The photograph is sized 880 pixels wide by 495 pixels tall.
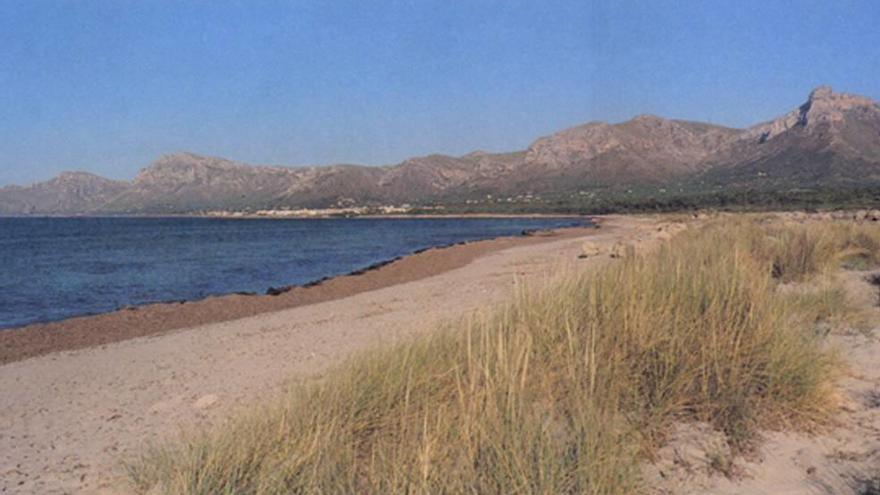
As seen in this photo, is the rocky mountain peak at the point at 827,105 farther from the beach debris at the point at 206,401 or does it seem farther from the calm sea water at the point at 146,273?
the beach debris at the point at 206,401

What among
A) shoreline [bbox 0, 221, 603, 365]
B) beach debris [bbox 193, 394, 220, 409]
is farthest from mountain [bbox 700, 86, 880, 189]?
beach debris [bbox 193, 394, 220, 409]

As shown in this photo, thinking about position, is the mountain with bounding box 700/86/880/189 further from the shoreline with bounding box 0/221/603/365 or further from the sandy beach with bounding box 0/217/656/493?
the sandy beach with bounding box 0/217/656/493

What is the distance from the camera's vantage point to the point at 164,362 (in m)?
10.4

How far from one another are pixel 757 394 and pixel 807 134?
152343mm

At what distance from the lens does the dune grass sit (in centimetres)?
362

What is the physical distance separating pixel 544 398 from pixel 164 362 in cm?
758

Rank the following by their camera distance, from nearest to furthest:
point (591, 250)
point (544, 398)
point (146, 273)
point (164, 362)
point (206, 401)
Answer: point (544, 398), point (206, 401), point (164, 362), point (591, 250), point (146, 273)

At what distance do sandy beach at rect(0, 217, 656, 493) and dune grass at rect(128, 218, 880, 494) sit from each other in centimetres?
78

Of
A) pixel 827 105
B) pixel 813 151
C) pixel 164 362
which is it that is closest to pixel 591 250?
pixel 164 362

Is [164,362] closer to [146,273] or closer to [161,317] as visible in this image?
[161,317]

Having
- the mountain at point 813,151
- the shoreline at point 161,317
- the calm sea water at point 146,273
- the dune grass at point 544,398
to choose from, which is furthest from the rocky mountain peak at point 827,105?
the dune grass at point 544,398

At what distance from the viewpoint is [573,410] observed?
4.16 meters

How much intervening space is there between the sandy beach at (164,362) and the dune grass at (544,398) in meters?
0.78

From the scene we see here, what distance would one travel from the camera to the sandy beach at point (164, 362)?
6156 millimetres
